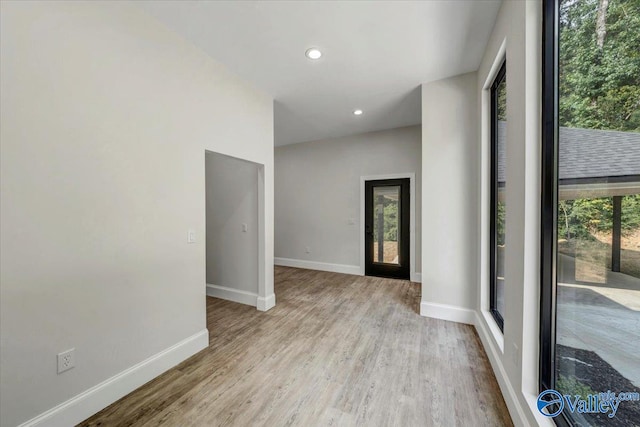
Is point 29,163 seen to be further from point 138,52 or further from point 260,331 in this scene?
point 260,331

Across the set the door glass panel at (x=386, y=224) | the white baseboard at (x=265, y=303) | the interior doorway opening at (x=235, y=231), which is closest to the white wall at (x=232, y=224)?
the interior doorway opening at (x=235, y=231)

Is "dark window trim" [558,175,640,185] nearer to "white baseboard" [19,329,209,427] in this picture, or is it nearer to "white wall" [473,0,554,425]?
"white wall" [473,0,554,425]

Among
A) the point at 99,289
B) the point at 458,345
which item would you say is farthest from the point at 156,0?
the point at 458,345

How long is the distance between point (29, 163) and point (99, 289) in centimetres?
86

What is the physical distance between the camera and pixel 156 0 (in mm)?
1796

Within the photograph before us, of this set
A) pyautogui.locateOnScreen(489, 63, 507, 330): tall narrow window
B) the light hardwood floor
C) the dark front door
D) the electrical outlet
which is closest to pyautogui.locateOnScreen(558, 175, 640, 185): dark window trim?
pyautogui.locateOnScreen(489, 63, 507, 330): tall narrow window

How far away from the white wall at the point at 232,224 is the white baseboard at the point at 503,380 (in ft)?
8.80

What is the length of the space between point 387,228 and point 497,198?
255 cm

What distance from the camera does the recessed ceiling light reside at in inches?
A: 92.1

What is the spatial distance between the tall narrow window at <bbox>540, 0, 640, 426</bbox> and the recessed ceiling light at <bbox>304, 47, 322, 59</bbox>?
5.57ft

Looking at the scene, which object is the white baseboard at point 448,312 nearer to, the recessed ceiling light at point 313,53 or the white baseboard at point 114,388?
the white baseboard at point 114,388

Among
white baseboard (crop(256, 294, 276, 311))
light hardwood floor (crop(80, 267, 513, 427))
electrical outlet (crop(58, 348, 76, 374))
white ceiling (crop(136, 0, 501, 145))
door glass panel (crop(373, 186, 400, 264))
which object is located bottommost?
light hardwood floor (crop(80, 267, 513, 427))

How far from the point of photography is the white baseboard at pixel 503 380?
1.44 m

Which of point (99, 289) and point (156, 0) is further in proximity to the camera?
point (156, 0)
